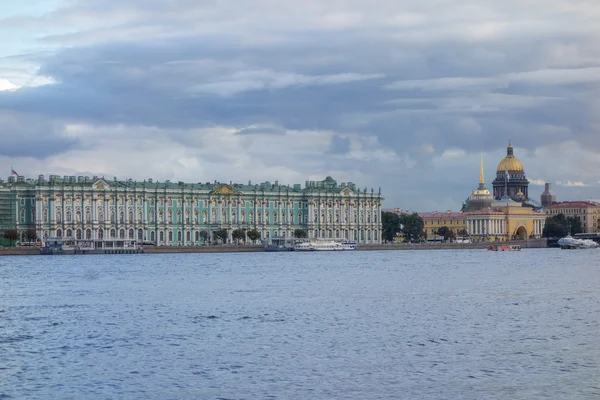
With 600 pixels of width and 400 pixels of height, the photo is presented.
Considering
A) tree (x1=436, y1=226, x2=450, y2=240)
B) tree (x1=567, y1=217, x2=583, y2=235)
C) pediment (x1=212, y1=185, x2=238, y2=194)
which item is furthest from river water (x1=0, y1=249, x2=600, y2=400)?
tree (x1=567, y1=217, x2=583, y2=235)

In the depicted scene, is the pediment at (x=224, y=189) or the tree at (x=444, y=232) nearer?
the pediment at (x=224, y=189)

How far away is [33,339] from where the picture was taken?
21.8 m

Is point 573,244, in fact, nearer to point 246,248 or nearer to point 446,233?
point 446,233

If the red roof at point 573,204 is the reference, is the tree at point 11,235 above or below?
below

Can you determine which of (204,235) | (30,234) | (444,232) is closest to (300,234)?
(204,235)

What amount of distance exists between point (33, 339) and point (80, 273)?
24561 mm

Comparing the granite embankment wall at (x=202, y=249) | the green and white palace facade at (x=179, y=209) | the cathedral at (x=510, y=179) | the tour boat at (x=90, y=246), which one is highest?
the cathedral at (x=510, y=179)

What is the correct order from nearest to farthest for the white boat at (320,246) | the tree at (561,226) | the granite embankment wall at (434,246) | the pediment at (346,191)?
the white boat at (320,246) → the granite embankment wall at (434,246) → the pediment at (346,191) → the tree at (561,226)

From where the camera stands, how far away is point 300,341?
70.2 feet

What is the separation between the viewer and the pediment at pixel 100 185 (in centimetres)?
8188

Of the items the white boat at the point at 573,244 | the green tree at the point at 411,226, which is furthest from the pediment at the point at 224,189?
the white boat at the point at 573,244

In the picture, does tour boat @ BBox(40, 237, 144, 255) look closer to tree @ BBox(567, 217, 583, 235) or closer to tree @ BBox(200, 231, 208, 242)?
tree @ BBox(200, 231, 208, 242)

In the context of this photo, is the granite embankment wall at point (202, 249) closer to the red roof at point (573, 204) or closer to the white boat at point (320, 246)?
the white boat at point (320, 246)

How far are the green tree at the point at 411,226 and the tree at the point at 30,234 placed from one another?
1538 inches
